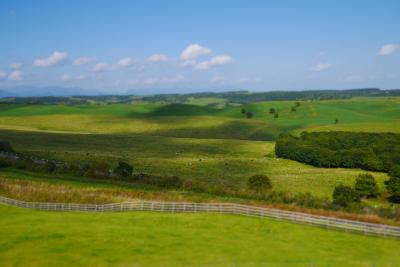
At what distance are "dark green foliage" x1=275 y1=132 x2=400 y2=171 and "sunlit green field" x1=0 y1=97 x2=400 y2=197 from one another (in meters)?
2.89

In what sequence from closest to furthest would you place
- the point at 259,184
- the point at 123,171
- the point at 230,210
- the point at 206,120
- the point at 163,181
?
the point at 230,210 < the point at 259,184 < the point at 163,181 < the point at 123,171 < the point at 206,120

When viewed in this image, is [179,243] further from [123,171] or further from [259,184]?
[123,171]

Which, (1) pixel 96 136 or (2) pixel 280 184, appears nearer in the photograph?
(2) pixel 280 184

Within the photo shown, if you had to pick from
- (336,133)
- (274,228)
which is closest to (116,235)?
(274,228)

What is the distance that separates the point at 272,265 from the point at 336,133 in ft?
258

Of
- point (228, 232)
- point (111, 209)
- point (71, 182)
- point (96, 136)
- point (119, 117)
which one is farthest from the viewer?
point (119, 117)

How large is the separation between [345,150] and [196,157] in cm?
2684

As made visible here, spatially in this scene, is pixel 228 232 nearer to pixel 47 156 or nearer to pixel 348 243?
pixel 348 243

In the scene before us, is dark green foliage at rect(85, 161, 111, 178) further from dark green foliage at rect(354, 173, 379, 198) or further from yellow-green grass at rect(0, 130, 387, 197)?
dark green foliage at rect(354, 173, 379, 198)

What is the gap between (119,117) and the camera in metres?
165

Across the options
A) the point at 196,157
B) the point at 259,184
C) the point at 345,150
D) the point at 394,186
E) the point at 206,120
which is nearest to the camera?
the point at 394,186

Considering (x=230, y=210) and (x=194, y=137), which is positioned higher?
(x=230, y=210)

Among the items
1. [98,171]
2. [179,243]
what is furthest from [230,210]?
[98,171]

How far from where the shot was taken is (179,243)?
31328mm
